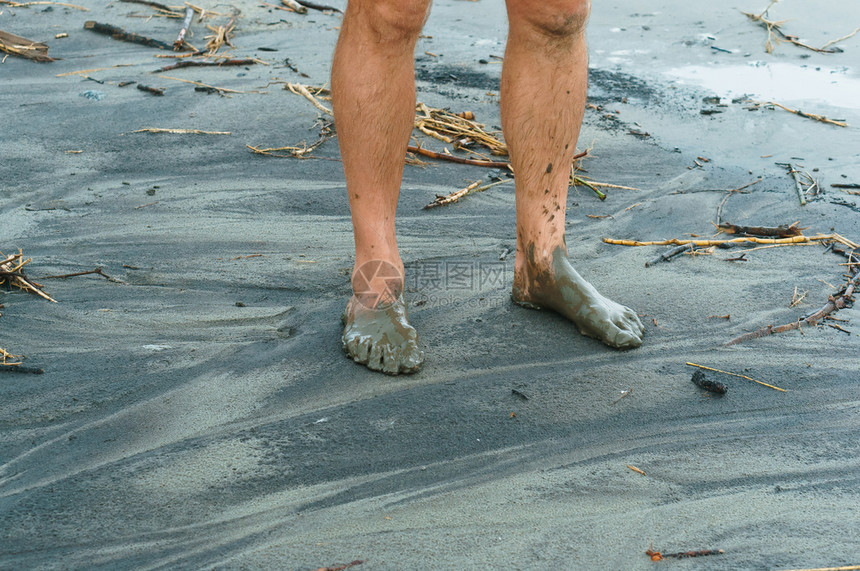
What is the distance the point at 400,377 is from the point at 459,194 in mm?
1407

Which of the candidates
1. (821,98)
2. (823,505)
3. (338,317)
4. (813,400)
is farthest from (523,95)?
(821,98)

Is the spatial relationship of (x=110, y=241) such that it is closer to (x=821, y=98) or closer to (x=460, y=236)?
(x=460, y=236)

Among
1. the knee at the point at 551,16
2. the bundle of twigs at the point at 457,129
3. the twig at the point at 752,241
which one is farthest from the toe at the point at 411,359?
the bundle of twigs at the point at 457,129

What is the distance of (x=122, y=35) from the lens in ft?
17.0

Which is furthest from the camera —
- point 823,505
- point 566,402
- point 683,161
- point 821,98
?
point 821,98

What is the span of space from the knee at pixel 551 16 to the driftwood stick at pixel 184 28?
3.62 m

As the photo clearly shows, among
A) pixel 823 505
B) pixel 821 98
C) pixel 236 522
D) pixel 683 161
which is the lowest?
pixel 236 522

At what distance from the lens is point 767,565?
146cm

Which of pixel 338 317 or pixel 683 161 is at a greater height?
pixel 683 161

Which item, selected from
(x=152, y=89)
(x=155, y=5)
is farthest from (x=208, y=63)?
(x=155, y=5)

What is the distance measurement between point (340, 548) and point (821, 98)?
4.46 m

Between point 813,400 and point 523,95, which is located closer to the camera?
point 813,400

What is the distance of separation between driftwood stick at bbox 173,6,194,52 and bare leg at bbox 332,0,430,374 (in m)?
3.34

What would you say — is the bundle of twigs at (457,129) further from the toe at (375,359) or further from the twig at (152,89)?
the toe at (375,359)
